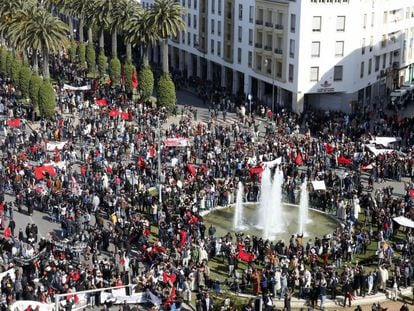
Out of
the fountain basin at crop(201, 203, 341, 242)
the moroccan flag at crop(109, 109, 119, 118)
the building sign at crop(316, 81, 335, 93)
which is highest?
the building sign at crop(316, 81, 335, 93)

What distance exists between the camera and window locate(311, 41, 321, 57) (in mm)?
79688

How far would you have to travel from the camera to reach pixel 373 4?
3260 inches

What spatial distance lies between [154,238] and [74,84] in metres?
50.6

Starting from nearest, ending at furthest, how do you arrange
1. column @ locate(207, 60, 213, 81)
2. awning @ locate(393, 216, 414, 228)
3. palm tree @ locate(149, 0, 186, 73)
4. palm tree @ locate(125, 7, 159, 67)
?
1. awning @ locate(393, 216, 414, 228)
2. palm tree @ locate(149, 0, 186, 73)
3. palm tree @ locate(125, 7, 159, 67)
4. column @ locate(207, 60, 213, 81)

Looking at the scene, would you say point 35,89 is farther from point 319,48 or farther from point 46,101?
point 319,48

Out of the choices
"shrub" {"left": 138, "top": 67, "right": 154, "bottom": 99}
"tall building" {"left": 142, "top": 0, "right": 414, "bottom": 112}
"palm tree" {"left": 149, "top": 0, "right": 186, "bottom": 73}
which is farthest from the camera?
"shrub" {"left": 138, "top": 67, "right": 154, "bottom": 99}

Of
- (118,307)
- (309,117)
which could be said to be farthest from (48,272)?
(309,117)

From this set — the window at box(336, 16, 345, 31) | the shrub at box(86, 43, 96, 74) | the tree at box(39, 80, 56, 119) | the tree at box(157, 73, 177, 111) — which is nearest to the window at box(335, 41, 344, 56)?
the window at box(336, 16, 345, 31)

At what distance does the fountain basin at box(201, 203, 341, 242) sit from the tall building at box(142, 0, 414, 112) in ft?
102

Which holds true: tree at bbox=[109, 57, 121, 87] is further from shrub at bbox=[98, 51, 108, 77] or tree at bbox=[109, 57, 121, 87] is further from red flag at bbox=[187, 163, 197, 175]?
red flag at bbox=[187, 163, 197, 175]

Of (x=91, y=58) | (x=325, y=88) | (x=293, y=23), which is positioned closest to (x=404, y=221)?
(x=325, y=88)

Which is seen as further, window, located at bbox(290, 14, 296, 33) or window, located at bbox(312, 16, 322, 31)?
window, located at bbox(290, 14, 296, 33)

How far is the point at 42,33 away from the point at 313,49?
28075 mm

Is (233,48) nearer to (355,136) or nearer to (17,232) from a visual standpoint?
(355,136)
